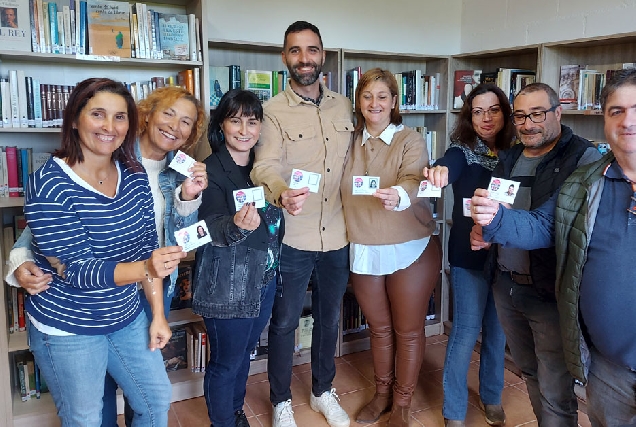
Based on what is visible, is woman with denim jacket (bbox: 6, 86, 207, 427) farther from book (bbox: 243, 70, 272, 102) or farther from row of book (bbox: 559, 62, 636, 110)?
row of book (bbox: 559, 62, 636, 110)

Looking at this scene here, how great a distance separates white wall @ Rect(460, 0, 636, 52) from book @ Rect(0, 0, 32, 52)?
2.99 m

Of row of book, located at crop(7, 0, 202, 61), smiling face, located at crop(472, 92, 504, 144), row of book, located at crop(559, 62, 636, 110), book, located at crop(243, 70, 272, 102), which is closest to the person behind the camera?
smiling face, located at crop(472, 92, 504, 144)

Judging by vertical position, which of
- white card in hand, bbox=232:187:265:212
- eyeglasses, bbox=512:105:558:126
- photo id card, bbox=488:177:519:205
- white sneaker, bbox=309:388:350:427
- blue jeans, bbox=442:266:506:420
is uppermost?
eyeglasses, bbox=512:105:558:126

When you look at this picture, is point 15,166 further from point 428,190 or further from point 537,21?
point 537,21

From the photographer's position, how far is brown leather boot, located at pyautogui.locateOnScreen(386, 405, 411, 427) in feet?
8.79

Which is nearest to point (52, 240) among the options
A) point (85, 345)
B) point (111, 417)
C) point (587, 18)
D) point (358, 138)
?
point (85, 345)

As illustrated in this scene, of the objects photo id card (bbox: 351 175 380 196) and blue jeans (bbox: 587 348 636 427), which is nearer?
blue jeans (bbox: 587 348 636 427)

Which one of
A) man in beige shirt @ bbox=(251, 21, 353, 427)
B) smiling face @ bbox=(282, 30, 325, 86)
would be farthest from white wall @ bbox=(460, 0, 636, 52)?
smiling face @ bbox=(282, 30, 325, 86)

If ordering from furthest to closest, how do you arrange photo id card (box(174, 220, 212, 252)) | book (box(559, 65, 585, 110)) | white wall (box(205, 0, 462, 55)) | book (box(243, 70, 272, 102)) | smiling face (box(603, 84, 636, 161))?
white wall (box(205, 0, 462, 55)) → book (box(243, 70, 272, 102)) → book (box(559, 65, 585, 110)) → photo id card (box(174, 220, 212, 252)) → smiling face (box(603, 84, 636, 161))

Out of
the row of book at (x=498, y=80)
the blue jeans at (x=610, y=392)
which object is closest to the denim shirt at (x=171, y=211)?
the blue jeans at (x=610, y=392)

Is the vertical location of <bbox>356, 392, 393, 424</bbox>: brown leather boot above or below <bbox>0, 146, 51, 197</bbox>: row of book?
below

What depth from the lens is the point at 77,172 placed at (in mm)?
1660

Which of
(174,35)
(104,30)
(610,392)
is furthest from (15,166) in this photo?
(610,392)

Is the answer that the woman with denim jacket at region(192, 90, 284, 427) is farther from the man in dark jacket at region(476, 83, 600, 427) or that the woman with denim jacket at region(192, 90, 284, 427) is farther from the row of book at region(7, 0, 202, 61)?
the man in dark jacket at region(476, 83, 600, 427)
